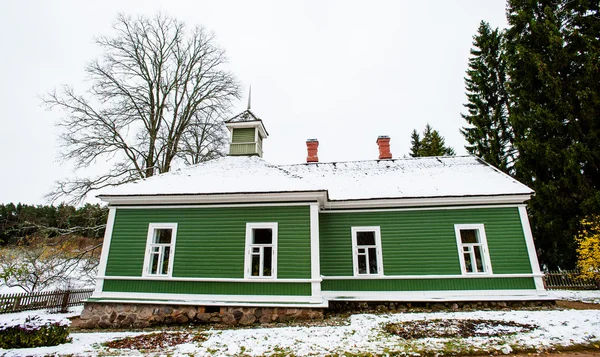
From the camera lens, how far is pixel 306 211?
9242 millimetres

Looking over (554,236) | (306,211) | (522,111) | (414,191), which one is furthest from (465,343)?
(522,111)

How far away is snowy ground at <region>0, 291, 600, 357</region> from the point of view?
5.33 meters

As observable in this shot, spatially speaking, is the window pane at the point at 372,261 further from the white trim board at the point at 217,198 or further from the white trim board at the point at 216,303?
the white trim board at the point at 217,198

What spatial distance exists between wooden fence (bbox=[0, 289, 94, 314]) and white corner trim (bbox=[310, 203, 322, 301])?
12.0 meters

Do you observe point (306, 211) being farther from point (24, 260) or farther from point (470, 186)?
point (24, 260)

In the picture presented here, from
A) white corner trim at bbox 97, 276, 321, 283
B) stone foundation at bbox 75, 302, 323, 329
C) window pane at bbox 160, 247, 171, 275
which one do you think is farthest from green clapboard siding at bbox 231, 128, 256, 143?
stone foundation at bbox 75, 302, 323, 329

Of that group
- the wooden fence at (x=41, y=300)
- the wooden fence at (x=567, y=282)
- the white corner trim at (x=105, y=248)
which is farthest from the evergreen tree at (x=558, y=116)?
the wooden fence at (x=41, y=300)

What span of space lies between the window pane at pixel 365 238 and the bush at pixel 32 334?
28.4 feet

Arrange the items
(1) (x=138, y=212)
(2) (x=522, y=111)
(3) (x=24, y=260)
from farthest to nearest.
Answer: (2) (x=522, y=111) < (3) (x=24, y=260) < (1) (x=138, y=212)

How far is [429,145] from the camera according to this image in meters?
33.0

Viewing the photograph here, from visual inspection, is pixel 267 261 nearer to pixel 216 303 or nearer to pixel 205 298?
pixel 216 303

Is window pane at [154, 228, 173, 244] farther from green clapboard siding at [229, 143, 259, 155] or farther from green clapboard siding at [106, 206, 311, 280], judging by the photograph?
green clapboard siding at [229, 143, 259, 155]

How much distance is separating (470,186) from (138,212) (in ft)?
39.7

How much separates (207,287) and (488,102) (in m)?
24.8
